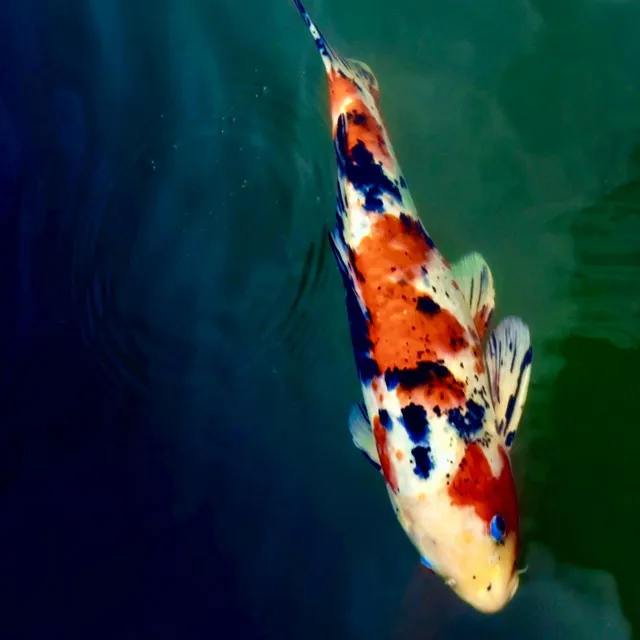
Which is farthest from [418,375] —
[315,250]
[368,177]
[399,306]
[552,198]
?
[552,198]

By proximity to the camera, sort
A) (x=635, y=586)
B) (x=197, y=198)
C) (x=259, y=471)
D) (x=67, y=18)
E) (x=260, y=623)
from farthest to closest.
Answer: (x=67, y=18), (x=197, y=198), (x=259, y=471), (x=260, y=623), (x=635, y=586)

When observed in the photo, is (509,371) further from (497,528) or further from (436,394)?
(497,528)

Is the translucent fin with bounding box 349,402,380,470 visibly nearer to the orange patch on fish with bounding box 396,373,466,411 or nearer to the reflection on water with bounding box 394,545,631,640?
the orange patch on fish with bounding box 396,373,466,411

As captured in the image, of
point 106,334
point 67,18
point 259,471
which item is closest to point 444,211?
point 259,471

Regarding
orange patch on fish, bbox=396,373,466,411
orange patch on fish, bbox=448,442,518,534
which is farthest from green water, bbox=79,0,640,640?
orange patch on fish, bbox=396,373,466,411

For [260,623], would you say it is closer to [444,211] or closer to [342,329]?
[342,329]

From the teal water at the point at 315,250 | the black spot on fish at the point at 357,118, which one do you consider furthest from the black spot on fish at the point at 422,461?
the black spot on fish at the point at 357,118
